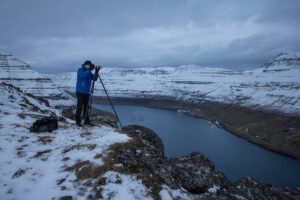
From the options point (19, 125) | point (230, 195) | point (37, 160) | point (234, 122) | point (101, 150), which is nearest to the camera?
point (37, 160)

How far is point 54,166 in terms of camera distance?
6.60 m

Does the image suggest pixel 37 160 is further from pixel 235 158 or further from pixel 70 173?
pixel 235 158

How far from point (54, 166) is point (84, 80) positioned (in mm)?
5442

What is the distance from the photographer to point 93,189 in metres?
5.61

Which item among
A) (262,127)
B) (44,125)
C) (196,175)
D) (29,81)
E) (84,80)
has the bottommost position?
(262,127)

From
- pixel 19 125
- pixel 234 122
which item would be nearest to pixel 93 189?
pixel 19 125

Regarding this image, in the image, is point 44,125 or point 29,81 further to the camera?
point 29,81

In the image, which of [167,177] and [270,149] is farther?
[270,149]

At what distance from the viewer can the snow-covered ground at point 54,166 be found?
5.45 metres

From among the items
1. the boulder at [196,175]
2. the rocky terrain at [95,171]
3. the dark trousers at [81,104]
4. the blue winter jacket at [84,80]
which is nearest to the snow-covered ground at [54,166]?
the rocky terrain at [95,171]

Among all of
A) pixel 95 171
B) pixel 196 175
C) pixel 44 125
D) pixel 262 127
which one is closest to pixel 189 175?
pixel 196 175

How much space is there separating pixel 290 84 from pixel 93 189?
245 meters

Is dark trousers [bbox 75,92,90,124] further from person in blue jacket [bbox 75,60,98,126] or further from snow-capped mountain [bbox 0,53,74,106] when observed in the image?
snow-capped mountain [bbox 0,53,74,106]

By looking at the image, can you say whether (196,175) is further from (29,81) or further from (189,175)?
(29,81)
